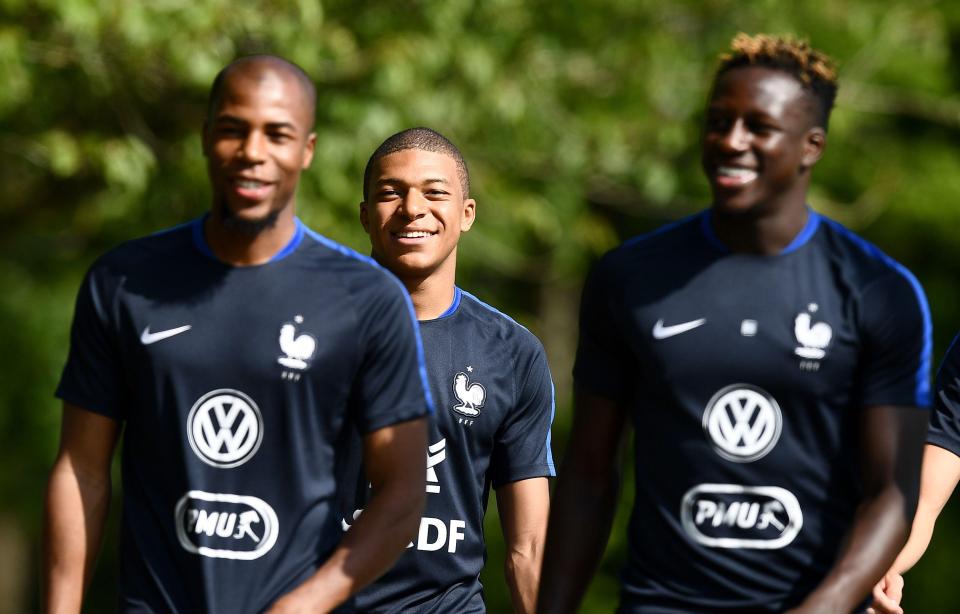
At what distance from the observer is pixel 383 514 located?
15.4ft

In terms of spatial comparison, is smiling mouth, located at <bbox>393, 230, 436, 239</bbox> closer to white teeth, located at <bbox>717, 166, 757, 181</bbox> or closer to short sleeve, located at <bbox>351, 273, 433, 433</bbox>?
short sleeve, located at <bbox>351, 273, 433, 433</bbox>

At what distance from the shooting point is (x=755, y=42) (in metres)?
4.78

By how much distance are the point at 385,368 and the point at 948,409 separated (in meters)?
2.30

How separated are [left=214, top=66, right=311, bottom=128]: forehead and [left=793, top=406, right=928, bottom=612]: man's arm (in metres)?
1.74

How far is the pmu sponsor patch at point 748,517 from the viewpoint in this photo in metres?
4.63

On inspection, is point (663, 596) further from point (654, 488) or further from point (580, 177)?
point (580, 177)

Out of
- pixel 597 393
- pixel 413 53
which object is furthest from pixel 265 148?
pixel 413 53

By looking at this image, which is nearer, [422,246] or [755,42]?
[755,42]

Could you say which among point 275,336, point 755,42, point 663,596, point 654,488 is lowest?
point 663,596

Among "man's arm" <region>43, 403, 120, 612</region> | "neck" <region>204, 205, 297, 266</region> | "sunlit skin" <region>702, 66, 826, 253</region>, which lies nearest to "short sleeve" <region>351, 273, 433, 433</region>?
"neck" <region>204, 205, 297, 266</region>

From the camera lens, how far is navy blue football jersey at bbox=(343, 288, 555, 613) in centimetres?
579

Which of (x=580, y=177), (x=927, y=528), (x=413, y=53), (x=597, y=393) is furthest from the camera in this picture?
(x=580, y=177)

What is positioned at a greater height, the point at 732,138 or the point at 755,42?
the point at 755,42

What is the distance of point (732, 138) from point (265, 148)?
1.25m
